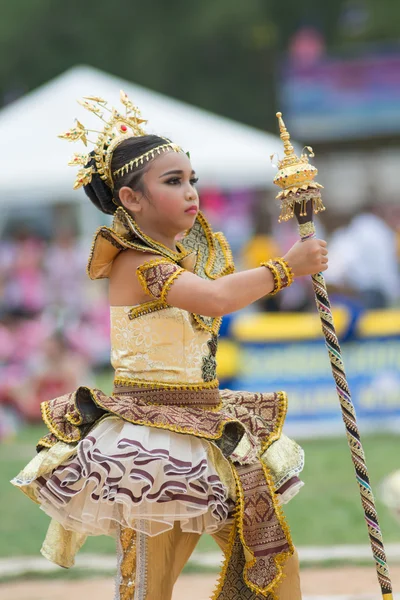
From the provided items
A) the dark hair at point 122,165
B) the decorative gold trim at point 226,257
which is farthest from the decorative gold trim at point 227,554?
the dark hair at point 122,165

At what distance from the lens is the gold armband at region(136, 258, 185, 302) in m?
3.76

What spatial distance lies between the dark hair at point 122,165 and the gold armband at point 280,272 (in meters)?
0.54

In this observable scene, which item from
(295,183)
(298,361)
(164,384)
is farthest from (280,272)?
(298,361)

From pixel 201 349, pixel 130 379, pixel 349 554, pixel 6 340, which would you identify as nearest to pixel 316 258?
pixel 201 349

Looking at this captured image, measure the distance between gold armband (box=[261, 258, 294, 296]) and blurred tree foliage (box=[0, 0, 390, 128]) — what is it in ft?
95.3

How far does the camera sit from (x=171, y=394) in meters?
3.90

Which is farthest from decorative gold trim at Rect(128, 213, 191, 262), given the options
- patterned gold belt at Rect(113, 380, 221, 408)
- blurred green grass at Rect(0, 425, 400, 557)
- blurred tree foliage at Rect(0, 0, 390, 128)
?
blurred tree foliage at Rect(0, 0, 390, 128)

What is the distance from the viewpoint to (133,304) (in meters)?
3.95

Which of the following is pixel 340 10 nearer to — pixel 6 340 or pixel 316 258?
pixel 6 340

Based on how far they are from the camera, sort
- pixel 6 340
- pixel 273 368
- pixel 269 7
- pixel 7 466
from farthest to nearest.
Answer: pixel 269 7 < pixel 6 340 < pixel 273 368 < pixel 7 466

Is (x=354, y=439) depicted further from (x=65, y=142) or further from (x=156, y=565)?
(x=65, y=142)

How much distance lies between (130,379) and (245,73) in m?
30.8

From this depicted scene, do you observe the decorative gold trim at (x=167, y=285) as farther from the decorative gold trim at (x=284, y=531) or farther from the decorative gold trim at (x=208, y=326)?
the decorative gold trim at (x=284, y=531)

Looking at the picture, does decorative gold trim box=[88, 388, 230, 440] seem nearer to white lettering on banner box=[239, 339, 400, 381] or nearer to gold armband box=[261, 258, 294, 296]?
gold armband box=[261, 258, 294, 296]
